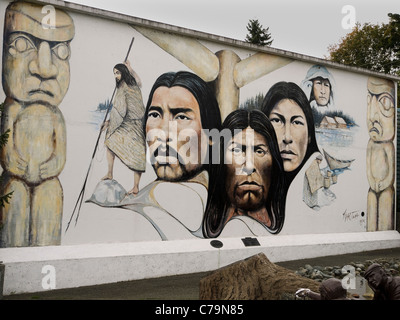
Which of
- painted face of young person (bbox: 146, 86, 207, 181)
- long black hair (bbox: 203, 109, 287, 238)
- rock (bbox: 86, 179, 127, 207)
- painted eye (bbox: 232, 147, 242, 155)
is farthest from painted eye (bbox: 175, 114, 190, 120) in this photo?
rock (bbox: 86, 179, 127, 207)

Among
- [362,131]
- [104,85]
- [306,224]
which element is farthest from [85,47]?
[362,131]

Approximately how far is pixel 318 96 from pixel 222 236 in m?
4.00

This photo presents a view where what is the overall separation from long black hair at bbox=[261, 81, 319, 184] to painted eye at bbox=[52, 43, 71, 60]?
13.9 feet

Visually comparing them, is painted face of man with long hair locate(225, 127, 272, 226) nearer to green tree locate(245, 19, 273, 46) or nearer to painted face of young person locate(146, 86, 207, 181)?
painted face of young person locate(146, 86, 207, 181)

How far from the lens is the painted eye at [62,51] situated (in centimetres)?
880

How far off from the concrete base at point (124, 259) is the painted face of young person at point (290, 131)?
64.9 inches

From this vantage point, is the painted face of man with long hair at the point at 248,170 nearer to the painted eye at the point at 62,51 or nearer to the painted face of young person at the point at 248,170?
the painted face of young person at the point at 248,170

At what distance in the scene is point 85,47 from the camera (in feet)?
29.8

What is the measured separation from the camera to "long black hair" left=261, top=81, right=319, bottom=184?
11.5 meters

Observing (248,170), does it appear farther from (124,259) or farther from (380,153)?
(380,153)

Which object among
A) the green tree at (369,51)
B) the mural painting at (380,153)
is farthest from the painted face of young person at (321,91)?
the green tree at (369,51)
